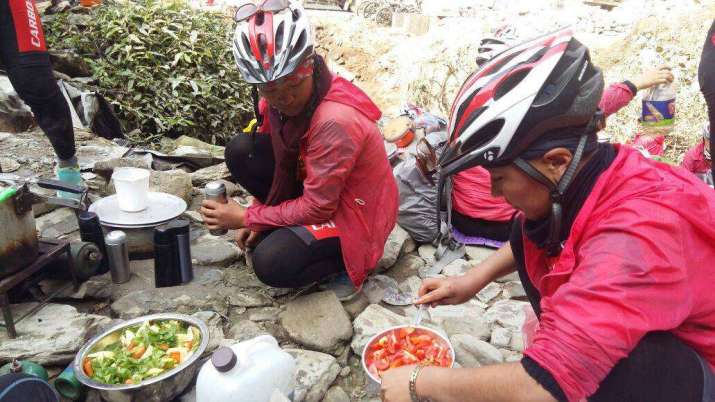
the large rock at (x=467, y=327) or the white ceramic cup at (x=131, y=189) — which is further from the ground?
the white ceramic cup at (x=131, y=189)

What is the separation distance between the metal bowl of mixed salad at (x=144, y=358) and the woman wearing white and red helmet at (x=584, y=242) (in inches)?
44.9

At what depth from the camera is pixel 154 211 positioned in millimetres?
3660

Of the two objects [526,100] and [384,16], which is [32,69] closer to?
[526,100]

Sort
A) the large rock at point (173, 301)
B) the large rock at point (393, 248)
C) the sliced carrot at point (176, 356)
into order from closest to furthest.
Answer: the sliced carrot at point (176, 356), the large rock at point (173, 301), the large rock at point (393, 248)

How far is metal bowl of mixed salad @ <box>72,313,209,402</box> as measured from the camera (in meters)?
2.28

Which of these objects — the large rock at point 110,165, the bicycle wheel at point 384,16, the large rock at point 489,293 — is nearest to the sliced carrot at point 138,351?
the large rock at point 489,293

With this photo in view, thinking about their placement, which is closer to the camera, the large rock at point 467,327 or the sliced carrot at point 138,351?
the sliced carrot at point 138,351

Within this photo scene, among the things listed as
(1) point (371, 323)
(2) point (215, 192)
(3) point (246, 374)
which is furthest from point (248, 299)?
(3) point (246, 374)

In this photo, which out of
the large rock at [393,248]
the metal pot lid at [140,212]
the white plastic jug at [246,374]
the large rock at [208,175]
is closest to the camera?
the white plastic jug at [246,374]

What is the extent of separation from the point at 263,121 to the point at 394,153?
177cm

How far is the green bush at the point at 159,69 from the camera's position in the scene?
6754mm

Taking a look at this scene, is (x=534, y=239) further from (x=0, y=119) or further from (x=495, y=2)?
(x=495, y=2)

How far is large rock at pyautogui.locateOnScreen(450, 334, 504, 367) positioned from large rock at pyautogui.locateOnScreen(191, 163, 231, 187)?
3039mm

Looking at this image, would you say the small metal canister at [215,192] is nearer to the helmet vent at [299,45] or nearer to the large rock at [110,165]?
the helmet vent at [299,45]
